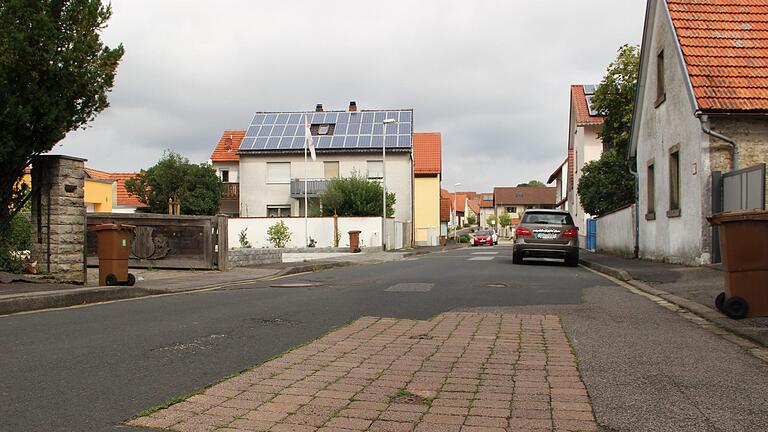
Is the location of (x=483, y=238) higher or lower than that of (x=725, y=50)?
lower

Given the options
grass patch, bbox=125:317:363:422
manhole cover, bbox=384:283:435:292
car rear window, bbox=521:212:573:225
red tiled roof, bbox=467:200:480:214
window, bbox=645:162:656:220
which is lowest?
grass patch, bbox=125:317:363:422

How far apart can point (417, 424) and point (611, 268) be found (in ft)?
44.6

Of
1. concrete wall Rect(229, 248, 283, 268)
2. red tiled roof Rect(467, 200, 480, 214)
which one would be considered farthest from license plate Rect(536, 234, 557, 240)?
red tiled roof Rect(467, 200, 480, 214)

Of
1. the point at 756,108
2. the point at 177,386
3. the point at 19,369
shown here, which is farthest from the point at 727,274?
the point at 756,108

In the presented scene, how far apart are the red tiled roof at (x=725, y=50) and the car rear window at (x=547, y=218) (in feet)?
19.1

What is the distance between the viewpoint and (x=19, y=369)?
511 centimetres

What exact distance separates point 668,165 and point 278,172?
34.1 m

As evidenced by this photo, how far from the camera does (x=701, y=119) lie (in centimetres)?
1405

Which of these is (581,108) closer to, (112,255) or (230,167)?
(230,167)

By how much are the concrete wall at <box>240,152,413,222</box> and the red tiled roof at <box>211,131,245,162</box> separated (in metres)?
4.55

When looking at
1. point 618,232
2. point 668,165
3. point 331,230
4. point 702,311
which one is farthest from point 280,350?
point 331,230

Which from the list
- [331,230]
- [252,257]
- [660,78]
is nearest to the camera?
[660,78]

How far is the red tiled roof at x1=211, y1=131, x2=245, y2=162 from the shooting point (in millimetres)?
53438

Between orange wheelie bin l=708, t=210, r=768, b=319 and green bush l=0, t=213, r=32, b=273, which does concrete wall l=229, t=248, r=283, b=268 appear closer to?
green bush l=0, t=213, r=32, b=273
